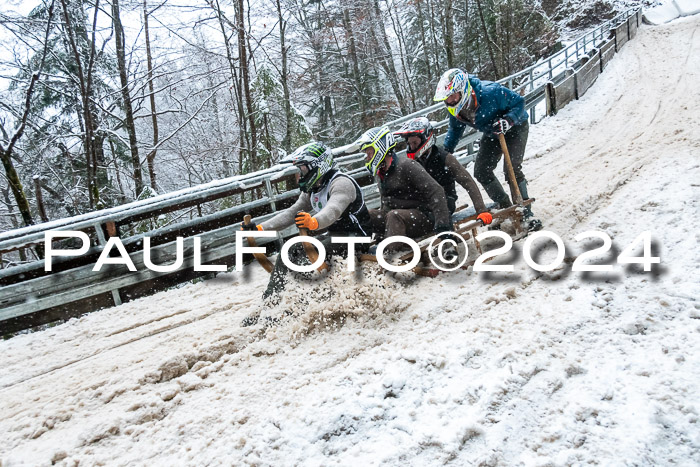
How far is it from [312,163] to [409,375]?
242 centimetres

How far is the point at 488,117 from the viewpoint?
568 cm

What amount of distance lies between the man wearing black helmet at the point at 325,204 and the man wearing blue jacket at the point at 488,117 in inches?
66.8

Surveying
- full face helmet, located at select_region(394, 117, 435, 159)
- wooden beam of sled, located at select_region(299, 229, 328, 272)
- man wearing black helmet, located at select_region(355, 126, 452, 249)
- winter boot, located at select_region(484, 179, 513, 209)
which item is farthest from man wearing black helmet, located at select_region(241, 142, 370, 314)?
winter boot, located at select_region(484, 179, 513, 209)

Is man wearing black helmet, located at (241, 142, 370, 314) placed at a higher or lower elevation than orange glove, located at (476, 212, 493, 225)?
higher

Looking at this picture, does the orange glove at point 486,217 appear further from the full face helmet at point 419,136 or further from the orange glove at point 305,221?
the orange glove at point 305,221

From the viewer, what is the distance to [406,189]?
5125mm

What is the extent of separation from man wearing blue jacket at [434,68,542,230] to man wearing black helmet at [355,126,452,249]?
0.99m

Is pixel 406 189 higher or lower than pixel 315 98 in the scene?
lower

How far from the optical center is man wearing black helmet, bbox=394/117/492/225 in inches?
204

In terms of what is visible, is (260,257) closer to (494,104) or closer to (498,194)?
(498,194)

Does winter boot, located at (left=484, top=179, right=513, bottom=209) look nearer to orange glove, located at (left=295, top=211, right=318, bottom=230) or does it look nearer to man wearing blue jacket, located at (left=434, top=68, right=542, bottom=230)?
man wearing blue jacket, located at (left=434, top=68, right=542, bottom=230)

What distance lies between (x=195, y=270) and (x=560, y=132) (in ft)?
31.1

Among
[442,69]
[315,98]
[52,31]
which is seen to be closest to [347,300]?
[52,31]

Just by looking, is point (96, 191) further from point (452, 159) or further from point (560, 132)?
point (560, 132)
